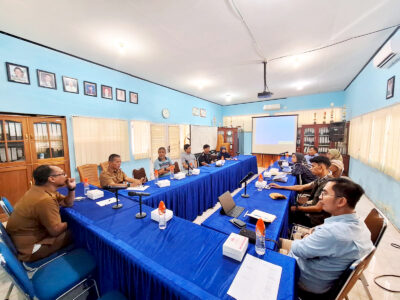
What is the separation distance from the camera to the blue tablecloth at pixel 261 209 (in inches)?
51.4

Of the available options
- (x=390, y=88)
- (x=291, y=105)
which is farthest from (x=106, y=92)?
(x=291, y=105)

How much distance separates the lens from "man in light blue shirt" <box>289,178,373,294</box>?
92 cm

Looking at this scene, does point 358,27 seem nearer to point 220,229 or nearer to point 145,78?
point 220,229

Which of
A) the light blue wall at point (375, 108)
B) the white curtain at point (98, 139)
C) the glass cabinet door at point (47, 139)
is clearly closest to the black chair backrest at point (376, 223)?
the light blue wall at point (375, 108)

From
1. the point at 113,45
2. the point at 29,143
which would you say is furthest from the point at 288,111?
the point at 29,143

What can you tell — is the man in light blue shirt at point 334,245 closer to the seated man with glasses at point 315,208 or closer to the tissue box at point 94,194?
the seated man with glasses at point 315,208

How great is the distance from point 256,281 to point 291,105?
741 cm

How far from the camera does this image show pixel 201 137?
6.85 metres

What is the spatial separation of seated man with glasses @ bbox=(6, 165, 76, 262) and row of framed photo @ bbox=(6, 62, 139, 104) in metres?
2.35

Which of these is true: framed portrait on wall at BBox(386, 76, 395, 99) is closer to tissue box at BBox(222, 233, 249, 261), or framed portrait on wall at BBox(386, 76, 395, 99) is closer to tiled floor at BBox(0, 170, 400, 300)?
tiled floor at BBox(0, 170, 400, 300)

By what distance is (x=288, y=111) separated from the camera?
6812mm

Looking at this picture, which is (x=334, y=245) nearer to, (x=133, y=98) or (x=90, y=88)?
(x=90, y=88)

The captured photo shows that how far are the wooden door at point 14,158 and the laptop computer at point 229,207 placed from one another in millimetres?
3522

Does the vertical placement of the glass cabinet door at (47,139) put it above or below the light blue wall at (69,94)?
below
